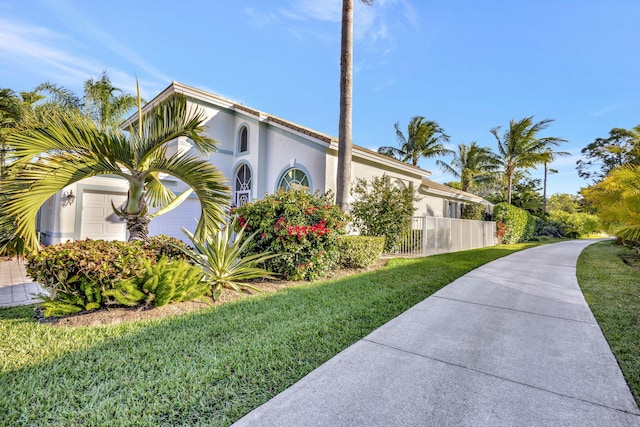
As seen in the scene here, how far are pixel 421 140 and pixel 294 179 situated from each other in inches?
657

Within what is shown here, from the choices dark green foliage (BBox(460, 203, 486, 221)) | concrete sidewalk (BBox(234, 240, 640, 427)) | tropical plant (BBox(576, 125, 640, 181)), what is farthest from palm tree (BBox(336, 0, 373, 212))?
tropical plant (BBox(576, 125, 640, 181))

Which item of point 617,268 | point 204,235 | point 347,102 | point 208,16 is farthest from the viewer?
point 208,16

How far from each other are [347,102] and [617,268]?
31.8 feet

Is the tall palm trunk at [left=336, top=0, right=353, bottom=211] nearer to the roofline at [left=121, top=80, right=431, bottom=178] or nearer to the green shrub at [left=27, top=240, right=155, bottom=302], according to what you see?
the roofline at [left=121, top=80, right=431, bottom=178]

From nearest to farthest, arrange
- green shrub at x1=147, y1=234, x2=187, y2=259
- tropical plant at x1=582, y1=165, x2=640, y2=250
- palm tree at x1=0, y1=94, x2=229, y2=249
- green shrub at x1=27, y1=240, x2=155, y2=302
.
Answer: green shrub at x1=27, y1=240, x2=155, y2=302
palm tree at x1=0, y1=94, x2=229, y2=249
green shrub at x1=147, y1=234, x2=187, y2=259
tropical plant at x1=582, y1=165, x2=640, y2=250

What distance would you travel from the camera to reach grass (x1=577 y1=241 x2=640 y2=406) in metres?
3.09

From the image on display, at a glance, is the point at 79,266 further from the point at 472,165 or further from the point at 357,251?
the point at 472,165

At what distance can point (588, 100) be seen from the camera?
17.4m

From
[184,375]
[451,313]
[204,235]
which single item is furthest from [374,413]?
[204,235]

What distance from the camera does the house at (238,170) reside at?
1033 cm

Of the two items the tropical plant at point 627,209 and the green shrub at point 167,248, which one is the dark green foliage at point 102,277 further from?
the tropical plant at point 627,209

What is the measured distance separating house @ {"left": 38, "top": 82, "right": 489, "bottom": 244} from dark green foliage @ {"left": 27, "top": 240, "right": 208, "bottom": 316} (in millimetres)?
4971

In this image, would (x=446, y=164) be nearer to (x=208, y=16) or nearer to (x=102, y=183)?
(x=208, y=16)

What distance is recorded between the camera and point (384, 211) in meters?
10.6
